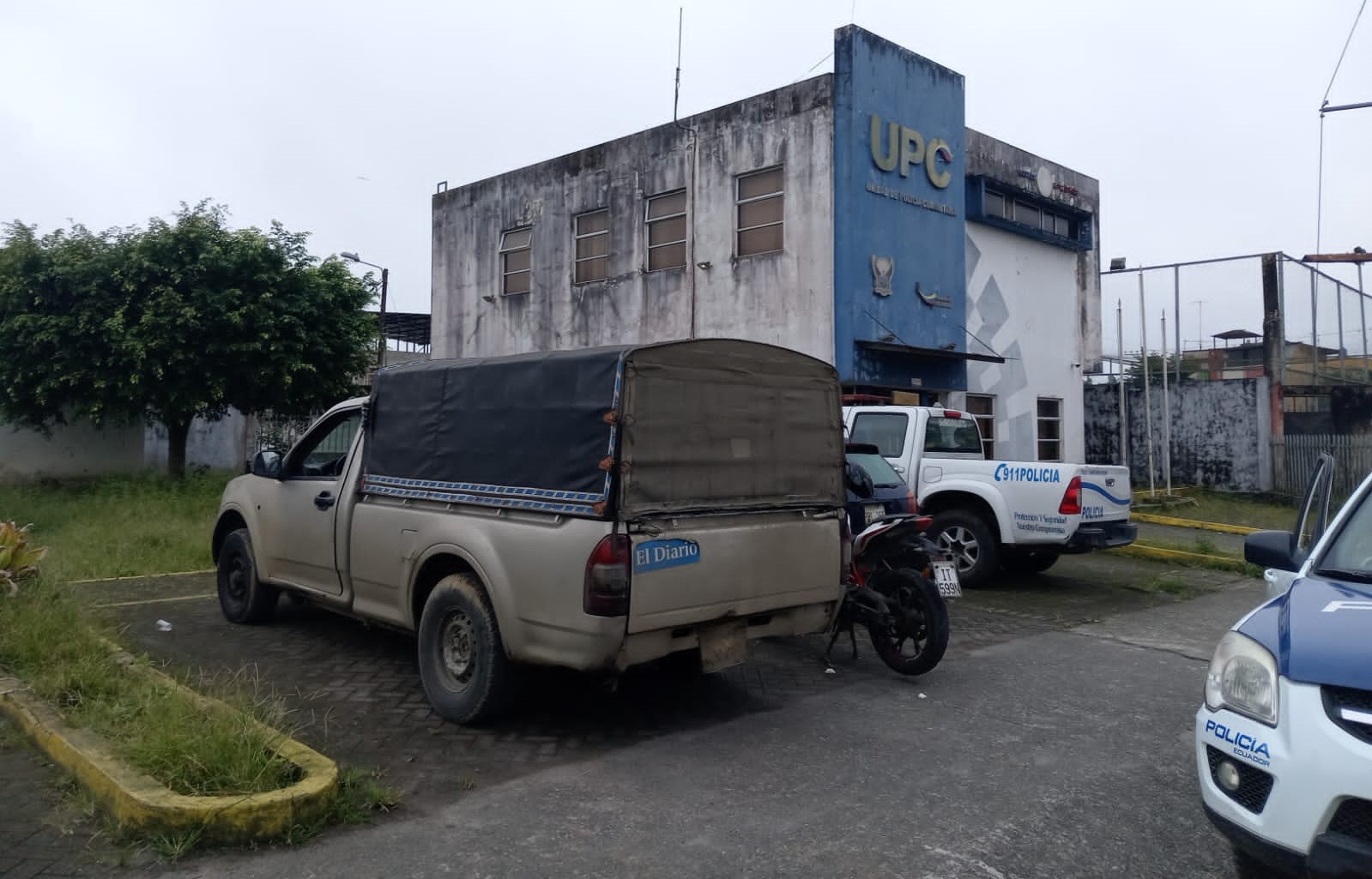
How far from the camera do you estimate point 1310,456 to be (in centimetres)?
1961

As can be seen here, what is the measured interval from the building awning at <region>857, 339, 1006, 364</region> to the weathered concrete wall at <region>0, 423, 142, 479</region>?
49.5 feet

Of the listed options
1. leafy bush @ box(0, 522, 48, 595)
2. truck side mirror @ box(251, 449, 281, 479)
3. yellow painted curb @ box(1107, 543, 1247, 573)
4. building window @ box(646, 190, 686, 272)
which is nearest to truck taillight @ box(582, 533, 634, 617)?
truck side mirror @ box(251, 449, 281, 479)

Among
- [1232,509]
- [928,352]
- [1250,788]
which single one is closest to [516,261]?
[928,352]

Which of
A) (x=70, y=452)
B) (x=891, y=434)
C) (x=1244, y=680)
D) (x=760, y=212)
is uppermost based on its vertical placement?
(x=760, y=212)

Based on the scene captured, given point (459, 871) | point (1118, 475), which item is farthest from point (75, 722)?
point (1118, 475)

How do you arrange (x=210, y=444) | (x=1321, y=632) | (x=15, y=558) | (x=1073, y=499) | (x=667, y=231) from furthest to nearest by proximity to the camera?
(x=210, y=444) < (x=667, y=231) < (x=1073, y=499) < (x=15, y=558) < (x=1321, y=632)

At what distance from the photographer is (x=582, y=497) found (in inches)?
195

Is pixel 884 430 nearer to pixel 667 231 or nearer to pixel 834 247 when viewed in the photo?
pixel 834 247

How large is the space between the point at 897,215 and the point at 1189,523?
672 centimetres

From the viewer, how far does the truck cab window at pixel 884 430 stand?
10727mm

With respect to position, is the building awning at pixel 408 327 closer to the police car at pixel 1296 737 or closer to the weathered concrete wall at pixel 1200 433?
the weathered concrete wall at pixel 1200 433

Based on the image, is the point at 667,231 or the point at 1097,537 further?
the point at 667,231

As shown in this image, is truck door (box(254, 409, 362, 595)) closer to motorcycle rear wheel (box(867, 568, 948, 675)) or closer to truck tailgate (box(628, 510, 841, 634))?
truck tailgate (box(628, 510, 841, 634))

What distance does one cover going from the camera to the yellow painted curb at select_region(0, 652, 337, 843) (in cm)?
390
